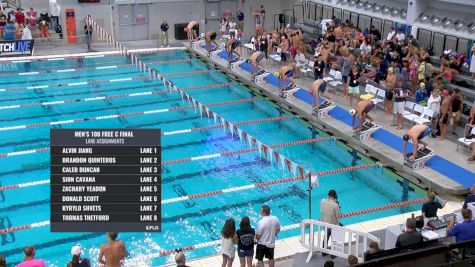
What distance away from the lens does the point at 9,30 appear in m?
22.0

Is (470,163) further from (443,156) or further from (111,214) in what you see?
(111,214)

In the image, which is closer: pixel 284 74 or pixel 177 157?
pixel 177 157

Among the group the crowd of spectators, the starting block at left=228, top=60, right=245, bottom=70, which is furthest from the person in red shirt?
the starting block at left=228, top=60, right=245, bottom=70

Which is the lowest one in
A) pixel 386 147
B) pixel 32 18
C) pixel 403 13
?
pixel 386 147

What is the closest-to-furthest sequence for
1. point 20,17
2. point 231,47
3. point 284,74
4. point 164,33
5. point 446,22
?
point 284,74, point 446,22, point 231,47, point 20,17, point 164,33

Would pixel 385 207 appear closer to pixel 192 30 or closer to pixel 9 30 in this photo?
pixel 192 30

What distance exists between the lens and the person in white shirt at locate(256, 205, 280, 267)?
24.9ft

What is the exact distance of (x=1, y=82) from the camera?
62.3 ft

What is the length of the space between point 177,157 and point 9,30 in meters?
12.2

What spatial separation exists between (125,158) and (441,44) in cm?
1436

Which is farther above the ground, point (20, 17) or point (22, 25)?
point (20, 17)

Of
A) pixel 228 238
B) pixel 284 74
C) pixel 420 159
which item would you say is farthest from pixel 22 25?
pixel 228 238

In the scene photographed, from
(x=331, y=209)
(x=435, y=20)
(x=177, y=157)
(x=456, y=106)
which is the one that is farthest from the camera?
(x=435, y=20)

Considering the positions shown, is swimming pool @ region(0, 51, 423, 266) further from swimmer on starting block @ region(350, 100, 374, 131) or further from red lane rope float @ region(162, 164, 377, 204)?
swimmer on starting block @ region(350, 100, 374, 131)
